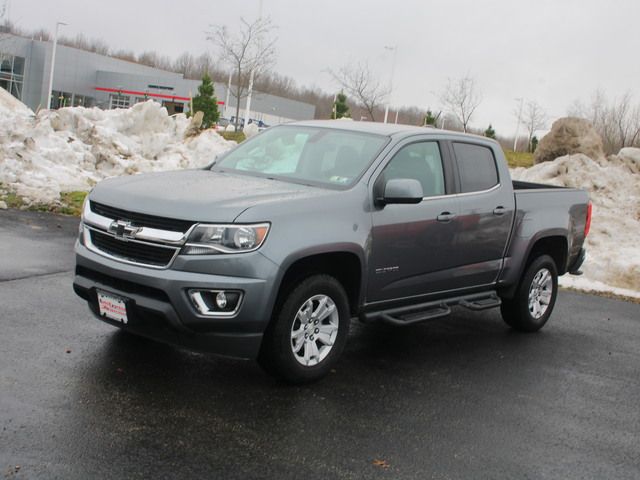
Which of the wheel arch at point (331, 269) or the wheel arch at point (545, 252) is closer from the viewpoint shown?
the wheel arch at point (331, 269)

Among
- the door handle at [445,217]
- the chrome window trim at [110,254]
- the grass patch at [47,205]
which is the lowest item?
the grass patch at [47,205]

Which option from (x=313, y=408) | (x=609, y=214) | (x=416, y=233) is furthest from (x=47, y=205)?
(x=609, y=214)

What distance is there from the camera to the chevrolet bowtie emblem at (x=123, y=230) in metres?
5.21

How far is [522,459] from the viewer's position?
4.72 m

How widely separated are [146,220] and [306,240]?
108 cm

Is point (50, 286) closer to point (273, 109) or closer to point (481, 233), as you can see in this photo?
point (481, 233)

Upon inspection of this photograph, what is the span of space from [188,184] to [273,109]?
283 ft

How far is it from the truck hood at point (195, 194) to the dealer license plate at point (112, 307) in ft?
2.00

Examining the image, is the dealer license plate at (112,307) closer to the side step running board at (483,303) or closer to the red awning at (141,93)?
the side step running board at (483,303)

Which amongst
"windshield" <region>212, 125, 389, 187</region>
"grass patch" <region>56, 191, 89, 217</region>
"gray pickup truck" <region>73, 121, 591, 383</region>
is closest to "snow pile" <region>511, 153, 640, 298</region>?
"gray pickup truck" <region>73, 121, 591, 383</region>

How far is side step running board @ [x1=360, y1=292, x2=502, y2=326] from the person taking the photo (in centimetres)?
618

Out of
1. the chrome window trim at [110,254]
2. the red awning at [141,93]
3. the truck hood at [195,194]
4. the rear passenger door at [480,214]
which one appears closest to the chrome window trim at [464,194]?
the rear passenger door at [480,214]

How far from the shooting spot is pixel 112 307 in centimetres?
528

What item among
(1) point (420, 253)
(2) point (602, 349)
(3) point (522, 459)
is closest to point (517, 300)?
(2) point (602, 349)
